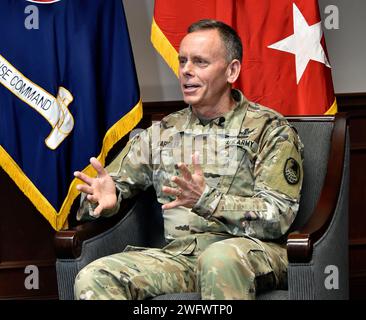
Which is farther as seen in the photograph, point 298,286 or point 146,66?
point 146,66

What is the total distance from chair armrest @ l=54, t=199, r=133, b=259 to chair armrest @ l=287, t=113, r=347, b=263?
622 millimetres

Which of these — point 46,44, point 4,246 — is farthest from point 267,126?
point 4,246

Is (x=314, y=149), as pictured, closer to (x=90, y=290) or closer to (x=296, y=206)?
(x=296, y=206)

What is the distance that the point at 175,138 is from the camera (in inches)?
107

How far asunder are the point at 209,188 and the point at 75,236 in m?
0.43

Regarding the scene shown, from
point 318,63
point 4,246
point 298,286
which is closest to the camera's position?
point 298,286

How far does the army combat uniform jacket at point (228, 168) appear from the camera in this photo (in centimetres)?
242

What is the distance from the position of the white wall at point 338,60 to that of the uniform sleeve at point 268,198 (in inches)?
43.0

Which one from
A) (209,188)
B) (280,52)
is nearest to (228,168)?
(209,188)

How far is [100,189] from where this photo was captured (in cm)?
254

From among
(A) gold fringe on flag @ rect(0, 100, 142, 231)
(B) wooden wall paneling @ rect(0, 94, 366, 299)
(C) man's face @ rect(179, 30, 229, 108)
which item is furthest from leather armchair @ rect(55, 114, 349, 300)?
(B) wooden wall paneling @ rect(0, 94, 366, 299)

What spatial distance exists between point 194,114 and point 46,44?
77cm

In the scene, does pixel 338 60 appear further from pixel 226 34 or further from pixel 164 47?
pixel 226 34

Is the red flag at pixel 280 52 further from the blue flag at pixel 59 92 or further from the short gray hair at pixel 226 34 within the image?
the short gray hair at pixel 226 34
